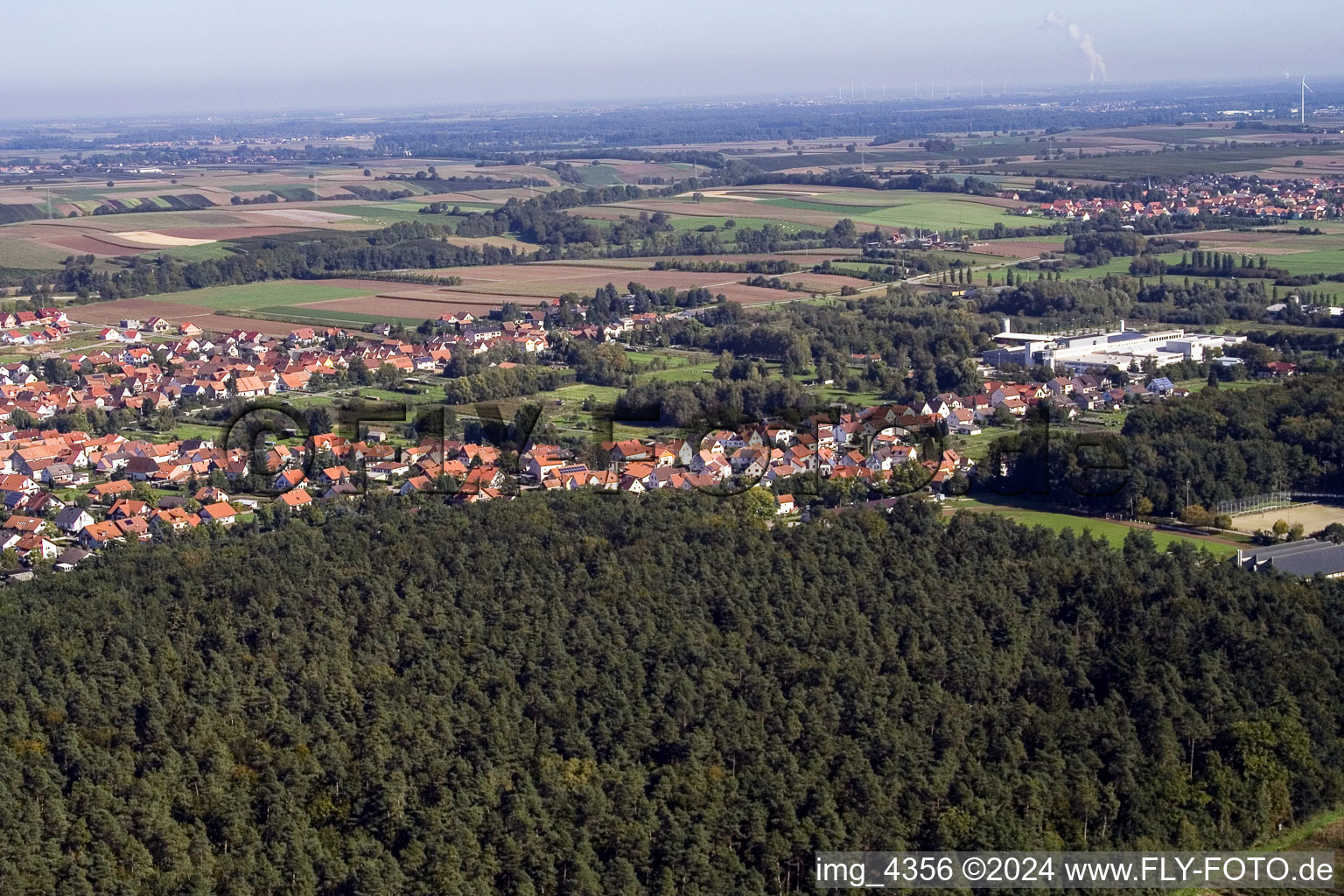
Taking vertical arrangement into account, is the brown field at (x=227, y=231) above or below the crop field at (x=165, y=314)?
above

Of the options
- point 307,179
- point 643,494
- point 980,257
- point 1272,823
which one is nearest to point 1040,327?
point 980,257

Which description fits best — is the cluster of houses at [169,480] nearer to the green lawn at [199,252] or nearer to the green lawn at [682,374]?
the green lawn at [682,374]

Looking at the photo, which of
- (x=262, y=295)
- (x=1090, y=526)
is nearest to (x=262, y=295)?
(x=262, y=295)

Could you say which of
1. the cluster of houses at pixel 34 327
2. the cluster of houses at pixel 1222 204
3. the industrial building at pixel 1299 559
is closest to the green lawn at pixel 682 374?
the industrial building at pixel 1299 559

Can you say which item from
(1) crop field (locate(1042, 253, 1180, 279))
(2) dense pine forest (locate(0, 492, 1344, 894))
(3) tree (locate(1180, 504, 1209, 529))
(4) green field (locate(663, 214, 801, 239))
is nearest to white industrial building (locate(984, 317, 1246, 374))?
(1) crop field (locate(1042, 253, 1180, 279))

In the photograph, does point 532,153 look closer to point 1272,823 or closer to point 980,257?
point 980,257

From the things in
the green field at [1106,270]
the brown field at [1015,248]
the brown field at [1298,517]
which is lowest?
the brown field at [1298,517]

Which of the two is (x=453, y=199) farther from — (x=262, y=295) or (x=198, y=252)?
(x=262, y=295)

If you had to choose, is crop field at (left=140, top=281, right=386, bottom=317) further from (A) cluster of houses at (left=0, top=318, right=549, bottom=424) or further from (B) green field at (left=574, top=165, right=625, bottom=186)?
(B) green field at (left=574, top=165, right=625, bottom=186)
